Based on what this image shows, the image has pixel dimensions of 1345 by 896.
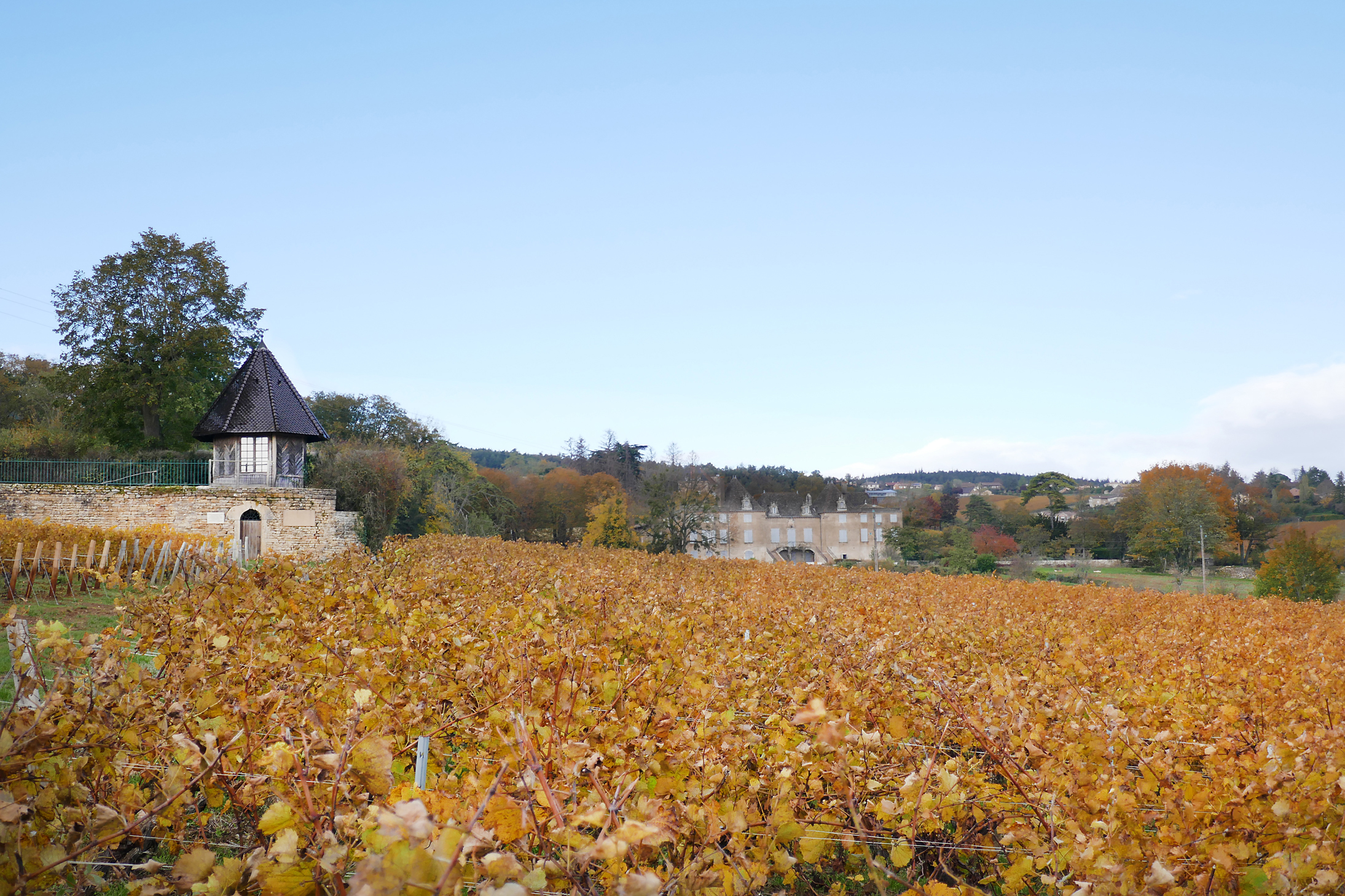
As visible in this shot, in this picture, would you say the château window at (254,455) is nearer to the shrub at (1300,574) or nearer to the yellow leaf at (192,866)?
the yellow leaf at (192,866)

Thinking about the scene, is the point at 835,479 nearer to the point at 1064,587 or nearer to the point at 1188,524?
the point at 1188,524

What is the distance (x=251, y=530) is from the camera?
89.5ft

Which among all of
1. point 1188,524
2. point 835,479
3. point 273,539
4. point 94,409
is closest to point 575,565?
point 273,539

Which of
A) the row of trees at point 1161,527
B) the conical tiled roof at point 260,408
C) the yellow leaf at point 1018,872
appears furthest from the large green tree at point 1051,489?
the yellow leaf at point 1018,872

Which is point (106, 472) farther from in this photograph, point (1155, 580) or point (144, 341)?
point (1155, 580)

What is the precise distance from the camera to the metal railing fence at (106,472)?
98.0 ft

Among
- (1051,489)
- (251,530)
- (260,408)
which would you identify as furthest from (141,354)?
(1051,489)

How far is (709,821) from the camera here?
91.0 inches

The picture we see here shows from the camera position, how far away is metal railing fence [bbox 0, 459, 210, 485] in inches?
1176

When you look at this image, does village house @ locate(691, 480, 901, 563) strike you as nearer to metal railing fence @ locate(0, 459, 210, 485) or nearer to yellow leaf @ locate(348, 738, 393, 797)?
metal railing fence @ locate(0, 459, 210, 485)

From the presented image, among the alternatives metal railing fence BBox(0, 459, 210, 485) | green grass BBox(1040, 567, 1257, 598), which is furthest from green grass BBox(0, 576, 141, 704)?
green grass BBox(1040, 567, 1257, 598)

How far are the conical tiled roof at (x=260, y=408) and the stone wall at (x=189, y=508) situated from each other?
318 cm

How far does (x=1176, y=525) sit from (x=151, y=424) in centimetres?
4522

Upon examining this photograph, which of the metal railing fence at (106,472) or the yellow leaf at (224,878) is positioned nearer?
the yellow leaf at (224,878)
